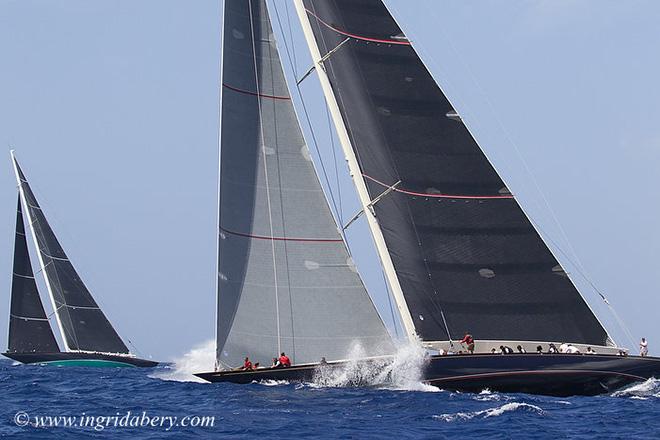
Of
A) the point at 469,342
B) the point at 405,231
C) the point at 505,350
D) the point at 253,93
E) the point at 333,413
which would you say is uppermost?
the point at 253,93

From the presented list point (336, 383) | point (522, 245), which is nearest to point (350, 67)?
point (522, 245)

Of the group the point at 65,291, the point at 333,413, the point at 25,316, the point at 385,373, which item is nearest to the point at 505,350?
the point at 385,373

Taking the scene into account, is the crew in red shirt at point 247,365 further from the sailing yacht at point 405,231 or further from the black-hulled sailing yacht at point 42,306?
the black-hulled sailing yacht at point 42,306

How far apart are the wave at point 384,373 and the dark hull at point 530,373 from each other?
0.17 metres

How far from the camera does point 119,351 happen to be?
169 ft

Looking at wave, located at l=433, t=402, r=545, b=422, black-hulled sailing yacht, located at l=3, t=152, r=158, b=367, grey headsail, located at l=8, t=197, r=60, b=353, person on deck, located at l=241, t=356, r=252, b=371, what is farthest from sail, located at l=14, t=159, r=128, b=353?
wave, located at l=433, t=402, r=545, b=422

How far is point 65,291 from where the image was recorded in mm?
49875

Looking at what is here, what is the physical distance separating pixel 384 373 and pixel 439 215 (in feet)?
13.3

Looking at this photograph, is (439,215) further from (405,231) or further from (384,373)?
(384,373)

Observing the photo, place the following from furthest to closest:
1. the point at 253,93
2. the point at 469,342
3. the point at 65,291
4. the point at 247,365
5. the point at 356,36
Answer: the point at 65,291 < the point at 356,36 < the point at 253,93 < the point at 247,365 < the point at 469,342

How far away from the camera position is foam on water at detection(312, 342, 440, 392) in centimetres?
2177

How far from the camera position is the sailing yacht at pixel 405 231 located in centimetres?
2314

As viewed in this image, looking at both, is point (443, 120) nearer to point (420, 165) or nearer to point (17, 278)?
point (420, 165)

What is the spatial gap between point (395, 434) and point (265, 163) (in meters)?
8.87
